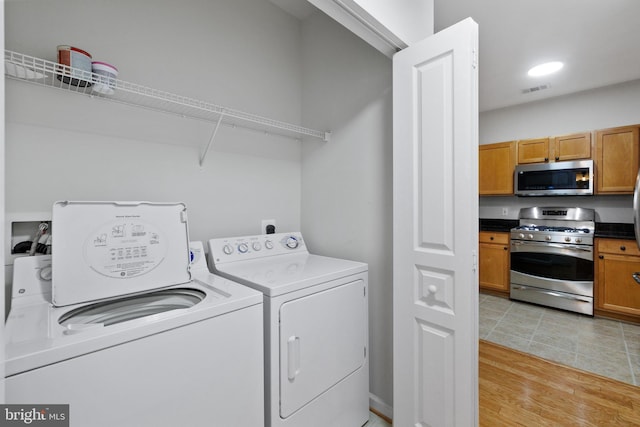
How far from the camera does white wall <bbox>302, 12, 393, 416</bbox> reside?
169 cm

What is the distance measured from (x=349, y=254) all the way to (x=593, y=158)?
3.44 meters

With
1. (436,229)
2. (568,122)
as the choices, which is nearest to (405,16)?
(436,229)

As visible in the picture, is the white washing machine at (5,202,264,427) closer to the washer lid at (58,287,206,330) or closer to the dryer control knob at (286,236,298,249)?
the washer lid at (58,287,206,330)

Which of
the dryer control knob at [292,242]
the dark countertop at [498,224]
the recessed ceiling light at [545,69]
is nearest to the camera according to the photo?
the dryer control knob at [292,242]

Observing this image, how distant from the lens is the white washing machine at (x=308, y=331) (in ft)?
3.95

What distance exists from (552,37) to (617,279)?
2.56 m

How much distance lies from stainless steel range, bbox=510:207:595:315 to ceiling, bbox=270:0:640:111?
1.62 m

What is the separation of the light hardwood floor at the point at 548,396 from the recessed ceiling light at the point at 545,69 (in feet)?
9.07

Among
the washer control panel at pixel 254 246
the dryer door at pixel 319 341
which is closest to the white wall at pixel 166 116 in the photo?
the washer control panel at pixel 254 246

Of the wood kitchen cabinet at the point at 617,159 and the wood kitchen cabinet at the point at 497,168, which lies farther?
the wood kitchen cabinet at the point at 497,168

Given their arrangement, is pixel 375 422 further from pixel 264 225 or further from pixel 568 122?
pixel 568 122

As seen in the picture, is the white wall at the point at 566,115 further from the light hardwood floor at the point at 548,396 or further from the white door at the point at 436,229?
the white door at the point at 436,229

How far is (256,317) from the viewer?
1.13 m

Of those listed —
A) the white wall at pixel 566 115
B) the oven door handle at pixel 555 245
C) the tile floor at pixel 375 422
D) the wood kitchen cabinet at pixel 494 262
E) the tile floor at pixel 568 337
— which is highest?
the white wall at pixel 566 115
